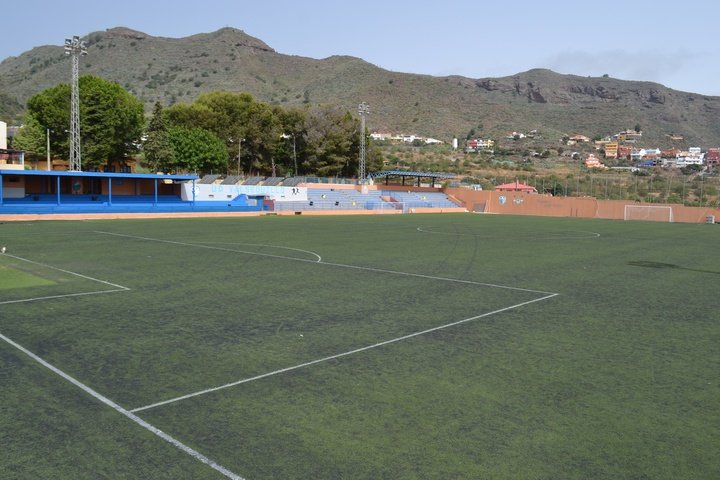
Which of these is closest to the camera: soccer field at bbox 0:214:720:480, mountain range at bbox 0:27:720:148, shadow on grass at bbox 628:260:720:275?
soccer field at bbox 0:214:720:480

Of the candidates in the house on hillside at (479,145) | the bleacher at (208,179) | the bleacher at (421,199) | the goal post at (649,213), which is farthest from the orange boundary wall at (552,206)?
the house on hillside at (479,145)

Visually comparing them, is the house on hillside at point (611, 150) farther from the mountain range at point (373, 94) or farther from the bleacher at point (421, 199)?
the bleacher at point (421, 199)

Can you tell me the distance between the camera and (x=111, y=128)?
65.9 meters

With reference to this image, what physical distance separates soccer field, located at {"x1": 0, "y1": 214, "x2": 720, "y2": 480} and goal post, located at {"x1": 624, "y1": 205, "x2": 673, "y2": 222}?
51.3 metres

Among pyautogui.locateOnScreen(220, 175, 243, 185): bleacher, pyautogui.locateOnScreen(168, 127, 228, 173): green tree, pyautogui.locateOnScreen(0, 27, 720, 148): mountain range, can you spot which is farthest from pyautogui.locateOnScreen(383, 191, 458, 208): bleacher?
pyautogui.locateOnScreen(0, 27, 720, 148): mountain range

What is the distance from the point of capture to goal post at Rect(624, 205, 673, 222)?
205 ft

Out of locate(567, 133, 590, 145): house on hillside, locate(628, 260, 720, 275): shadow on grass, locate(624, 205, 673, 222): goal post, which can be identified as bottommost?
locate(628, 260, 720, 275): shadow on grass

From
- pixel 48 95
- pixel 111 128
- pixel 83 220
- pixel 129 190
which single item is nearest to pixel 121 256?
pixel 83 220

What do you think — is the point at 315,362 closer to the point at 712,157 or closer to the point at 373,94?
the point at 373,94

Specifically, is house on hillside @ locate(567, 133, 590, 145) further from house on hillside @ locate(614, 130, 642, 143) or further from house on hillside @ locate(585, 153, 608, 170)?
house on hillside @ locate(585, 153, 608, 170)

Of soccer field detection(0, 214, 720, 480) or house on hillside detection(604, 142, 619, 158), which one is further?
house on hillside detection(604, 142, 619, 158)

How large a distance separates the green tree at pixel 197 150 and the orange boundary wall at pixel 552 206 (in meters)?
32.4

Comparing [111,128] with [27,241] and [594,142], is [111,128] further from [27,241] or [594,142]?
[594,142]

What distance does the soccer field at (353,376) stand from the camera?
5.30 metres
